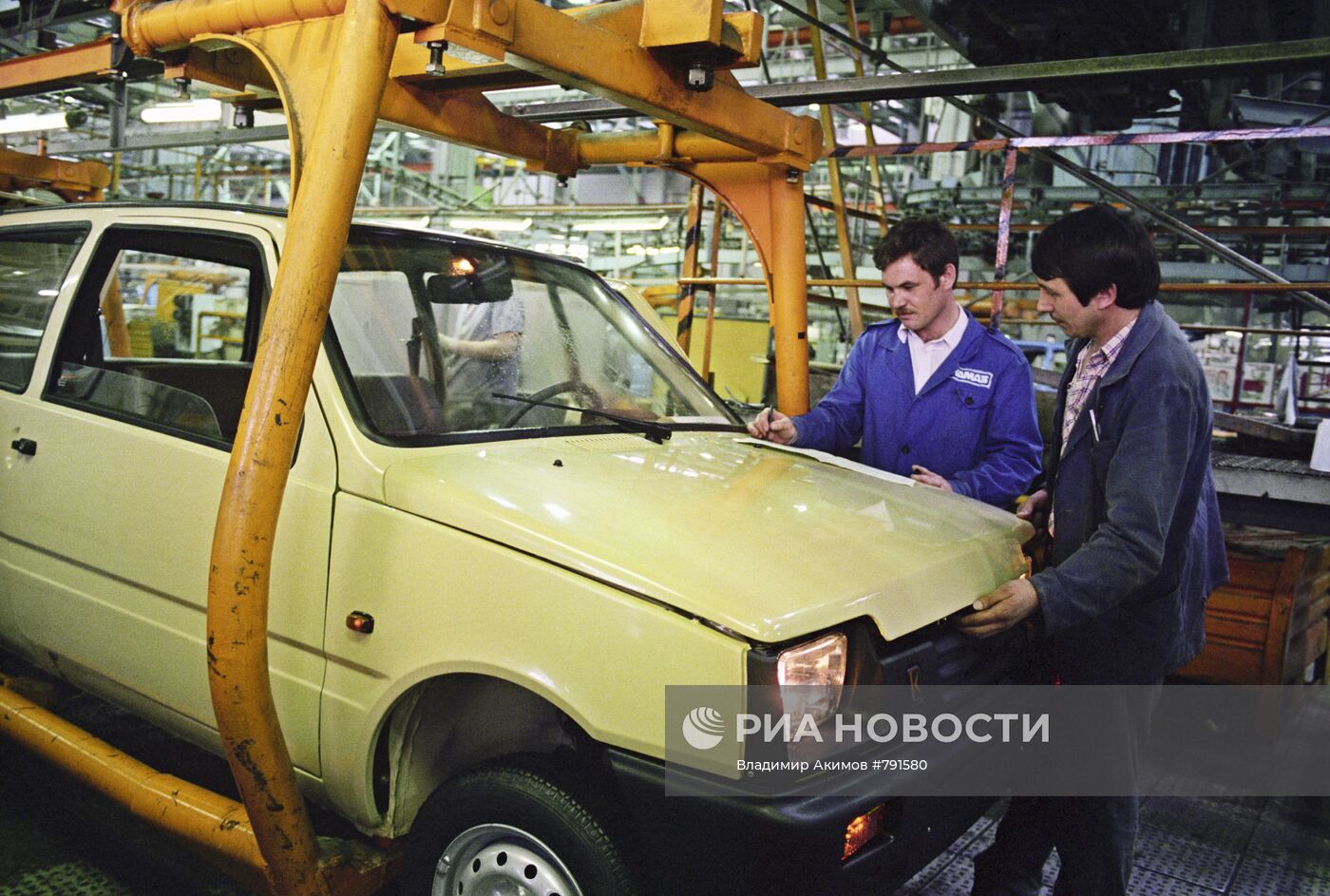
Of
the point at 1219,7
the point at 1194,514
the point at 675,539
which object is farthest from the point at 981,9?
the point at 675,539

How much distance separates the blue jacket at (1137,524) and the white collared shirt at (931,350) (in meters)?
0.71

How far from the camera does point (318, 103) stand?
221cm

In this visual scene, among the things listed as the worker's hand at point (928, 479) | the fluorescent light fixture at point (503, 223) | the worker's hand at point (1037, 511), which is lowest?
the worker's hand at point (1037, 511)

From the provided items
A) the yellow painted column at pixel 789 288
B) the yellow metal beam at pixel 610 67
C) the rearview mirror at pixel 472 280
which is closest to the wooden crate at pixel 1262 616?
the yellow painted column at pixel 789 288

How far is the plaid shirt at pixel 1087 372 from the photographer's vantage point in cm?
234

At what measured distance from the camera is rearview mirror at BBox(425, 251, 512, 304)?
2697 mm

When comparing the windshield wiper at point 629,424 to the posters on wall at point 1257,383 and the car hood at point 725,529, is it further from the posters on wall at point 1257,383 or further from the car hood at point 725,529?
the posters on wall at point 1257,383

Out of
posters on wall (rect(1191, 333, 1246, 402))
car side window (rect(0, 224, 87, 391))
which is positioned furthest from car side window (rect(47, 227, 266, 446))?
posters on wall (rect(1191, 333, 1246, 402))

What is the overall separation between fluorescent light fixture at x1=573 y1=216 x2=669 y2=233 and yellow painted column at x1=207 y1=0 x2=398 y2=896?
49.1 ft

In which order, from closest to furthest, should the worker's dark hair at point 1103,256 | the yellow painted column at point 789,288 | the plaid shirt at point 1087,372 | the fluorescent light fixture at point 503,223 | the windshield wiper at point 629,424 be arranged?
the worker's dark hair at point 1103,256, the plaid shirt at point 1087,372, the windshield wiper at point 629,424, the yellow painted column at point 789,288, the fluorescent light fixture at point 503,223

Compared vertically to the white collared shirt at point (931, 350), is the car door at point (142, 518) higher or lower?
lower

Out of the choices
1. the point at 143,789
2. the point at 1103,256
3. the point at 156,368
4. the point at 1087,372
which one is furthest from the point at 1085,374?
the point at 156,368

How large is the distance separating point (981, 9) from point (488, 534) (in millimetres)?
5191

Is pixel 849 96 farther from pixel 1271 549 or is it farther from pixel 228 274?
pixel 228 274
